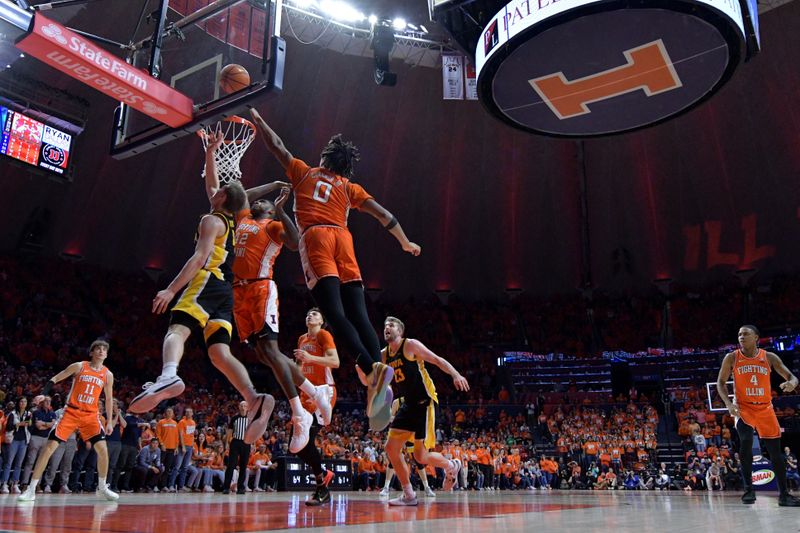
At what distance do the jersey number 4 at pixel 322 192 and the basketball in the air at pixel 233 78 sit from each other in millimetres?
2815

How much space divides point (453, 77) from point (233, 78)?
11.5 m

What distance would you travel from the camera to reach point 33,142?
17.9 meters

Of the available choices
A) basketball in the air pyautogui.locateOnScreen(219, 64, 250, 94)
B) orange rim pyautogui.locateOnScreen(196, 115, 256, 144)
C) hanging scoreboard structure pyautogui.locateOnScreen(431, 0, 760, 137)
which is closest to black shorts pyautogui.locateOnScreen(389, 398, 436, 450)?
orange rim pyautogui.locateOnScreen(196, 115, 256, 144)

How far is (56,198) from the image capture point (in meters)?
23.8

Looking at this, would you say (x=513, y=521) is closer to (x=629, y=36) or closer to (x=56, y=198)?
(x=629, y=36)

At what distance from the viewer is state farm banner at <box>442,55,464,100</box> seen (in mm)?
17938

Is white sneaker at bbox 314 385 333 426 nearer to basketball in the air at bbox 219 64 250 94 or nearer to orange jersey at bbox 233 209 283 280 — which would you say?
orange jersey at bbox 233 209 283 280

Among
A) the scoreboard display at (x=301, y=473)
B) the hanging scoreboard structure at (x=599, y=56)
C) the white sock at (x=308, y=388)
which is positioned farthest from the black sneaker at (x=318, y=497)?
the scoreboard display at (x=301, y=473)

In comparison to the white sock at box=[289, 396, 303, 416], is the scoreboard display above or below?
below

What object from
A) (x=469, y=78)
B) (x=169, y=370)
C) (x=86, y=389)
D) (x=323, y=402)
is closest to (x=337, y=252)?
(x=323, y=402)

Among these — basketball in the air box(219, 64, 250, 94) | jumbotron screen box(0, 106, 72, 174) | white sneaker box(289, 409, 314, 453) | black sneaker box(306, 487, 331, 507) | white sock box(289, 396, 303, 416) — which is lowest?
black sneaker box(306, 487, 331, 507)

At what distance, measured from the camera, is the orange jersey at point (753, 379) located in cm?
727

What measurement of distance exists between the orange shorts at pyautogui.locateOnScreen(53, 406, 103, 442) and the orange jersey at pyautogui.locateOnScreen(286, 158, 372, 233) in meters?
4.76

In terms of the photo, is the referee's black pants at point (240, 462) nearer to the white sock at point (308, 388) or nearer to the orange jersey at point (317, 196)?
the white sock at point (308, 388)
